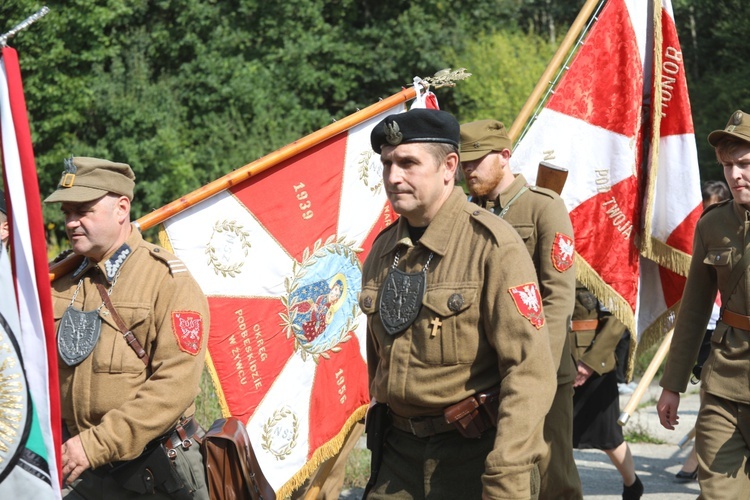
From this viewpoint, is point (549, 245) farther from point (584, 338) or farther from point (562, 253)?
point (584, 338)

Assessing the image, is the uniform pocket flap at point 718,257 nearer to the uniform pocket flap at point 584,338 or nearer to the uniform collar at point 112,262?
the uniform pocket flap at point 584,338

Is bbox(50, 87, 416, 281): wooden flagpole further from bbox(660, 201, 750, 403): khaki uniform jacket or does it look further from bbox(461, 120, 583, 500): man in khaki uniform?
bbox(660, 201, 750, 403): khaki uniform jacket

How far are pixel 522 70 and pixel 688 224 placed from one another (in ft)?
74.0

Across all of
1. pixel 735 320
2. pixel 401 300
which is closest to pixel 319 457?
pixel 401 300

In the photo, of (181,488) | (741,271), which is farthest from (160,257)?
(741,271)

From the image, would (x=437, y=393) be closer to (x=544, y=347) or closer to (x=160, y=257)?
(x=544, y=347)

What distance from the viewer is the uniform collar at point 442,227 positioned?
3775 millimetres

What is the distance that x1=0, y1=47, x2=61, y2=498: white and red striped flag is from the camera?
320 cm

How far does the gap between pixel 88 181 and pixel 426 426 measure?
5.51ft

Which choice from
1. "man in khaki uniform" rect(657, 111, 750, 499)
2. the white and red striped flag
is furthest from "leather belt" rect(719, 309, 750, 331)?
the white and red striped flag

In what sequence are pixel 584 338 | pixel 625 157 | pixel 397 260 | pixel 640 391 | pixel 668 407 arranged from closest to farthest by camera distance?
pixel 397 260 < pixel 668 407 < pixel 625 157 < pixel 584 338 < pixel 640 391

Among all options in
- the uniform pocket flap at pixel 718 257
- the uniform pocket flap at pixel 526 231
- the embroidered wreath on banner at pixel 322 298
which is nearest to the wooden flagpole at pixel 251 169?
the embroidered wreath on banner at pixel 322 298

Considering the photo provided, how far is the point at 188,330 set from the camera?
4.30 m

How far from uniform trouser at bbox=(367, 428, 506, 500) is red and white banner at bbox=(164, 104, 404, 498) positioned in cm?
172
